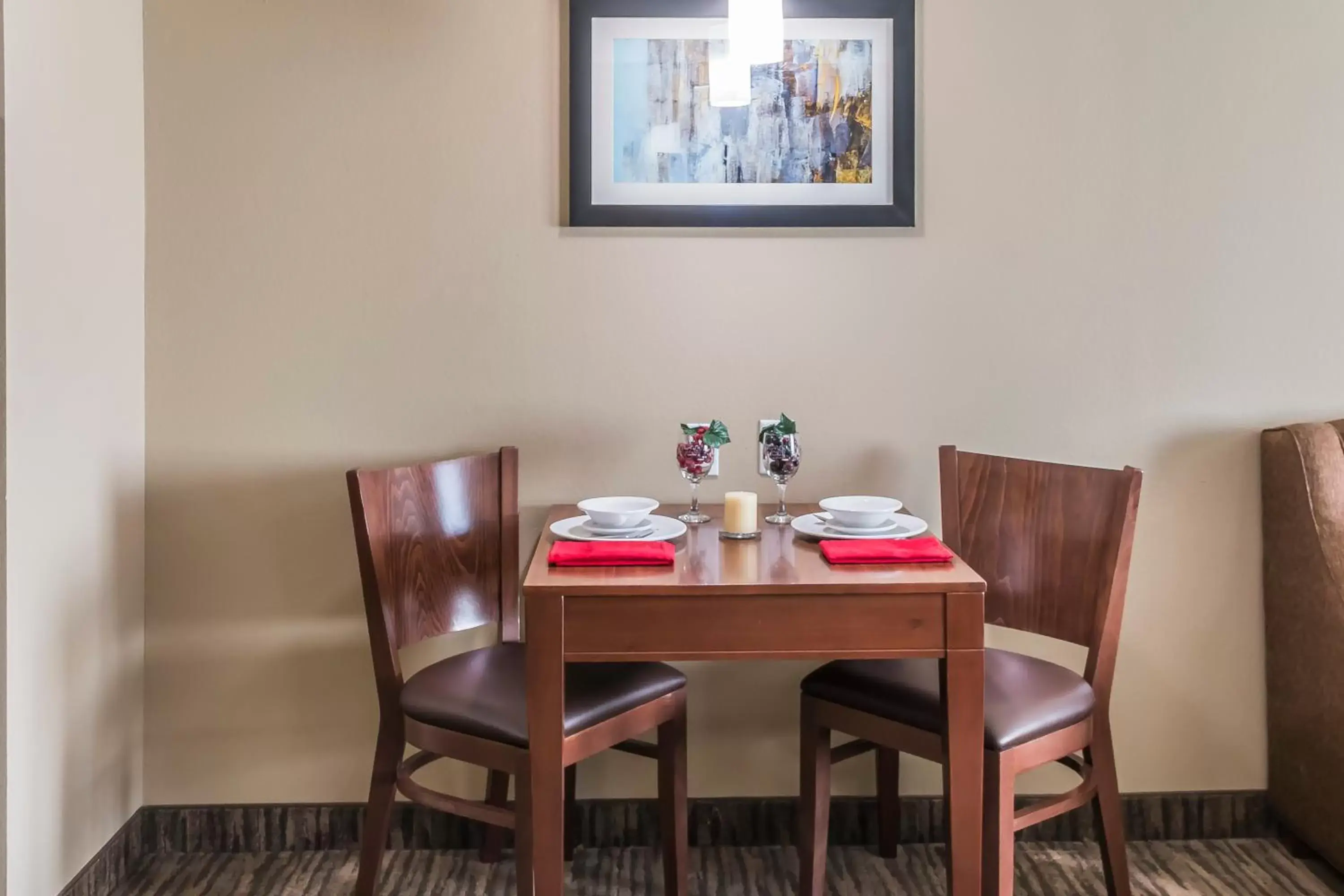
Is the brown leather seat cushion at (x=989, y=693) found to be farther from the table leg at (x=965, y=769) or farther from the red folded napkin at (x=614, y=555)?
the red folded napkin at (x=614, y=555)

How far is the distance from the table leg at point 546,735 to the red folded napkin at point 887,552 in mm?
492

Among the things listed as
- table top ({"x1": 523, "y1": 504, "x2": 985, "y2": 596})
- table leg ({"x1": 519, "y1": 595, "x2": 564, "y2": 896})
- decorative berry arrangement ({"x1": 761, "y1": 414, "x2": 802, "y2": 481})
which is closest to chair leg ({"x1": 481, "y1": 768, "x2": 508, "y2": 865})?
table leg ({"x1": 519, "y1": 595, "x2": 564, "y2": 896})

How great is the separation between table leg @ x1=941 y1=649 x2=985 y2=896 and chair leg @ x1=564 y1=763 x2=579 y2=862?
871 millimetres

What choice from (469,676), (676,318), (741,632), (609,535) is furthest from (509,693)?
(676,318)

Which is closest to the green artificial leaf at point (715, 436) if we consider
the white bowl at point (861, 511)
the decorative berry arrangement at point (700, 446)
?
the decorative berry arrangement at point (700, 446)

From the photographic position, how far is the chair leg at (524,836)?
1.61 metres

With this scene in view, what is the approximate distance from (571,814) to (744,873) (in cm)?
40

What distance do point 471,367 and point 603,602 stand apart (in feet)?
2.89

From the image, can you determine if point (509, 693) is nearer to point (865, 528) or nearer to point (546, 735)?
point (546, 735)

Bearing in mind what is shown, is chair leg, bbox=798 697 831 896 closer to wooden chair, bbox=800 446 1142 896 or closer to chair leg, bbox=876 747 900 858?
wooden chair, bbox=800 446 1142 896

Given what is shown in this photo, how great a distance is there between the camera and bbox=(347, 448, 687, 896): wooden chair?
1.70m

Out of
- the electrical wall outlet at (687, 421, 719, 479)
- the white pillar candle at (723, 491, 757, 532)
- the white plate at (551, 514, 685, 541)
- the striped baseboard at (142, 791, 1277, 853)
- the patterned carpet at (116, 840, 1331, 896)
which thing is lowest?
the patterned carpet at (116, 840, 1331, 896)

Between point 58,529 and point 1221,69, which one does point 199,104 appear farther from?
point 1221,69

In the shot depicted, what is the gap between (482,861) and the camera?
2195 millimetres
